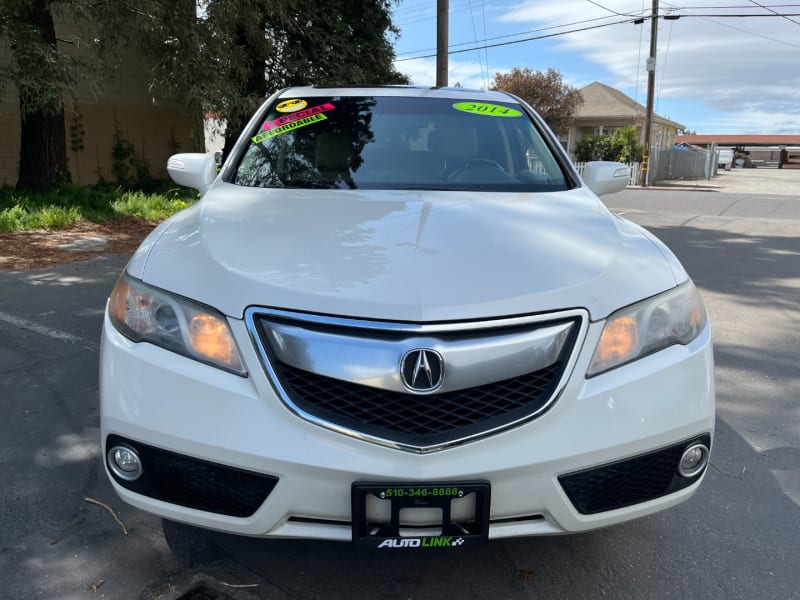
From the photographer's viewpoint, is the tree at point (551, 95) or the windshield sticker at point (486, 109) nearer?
the windshield sticker at point (486, 109)

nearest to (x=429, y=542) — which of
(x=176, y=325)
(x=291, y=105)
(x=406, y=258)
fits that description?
(x=406, y=258)

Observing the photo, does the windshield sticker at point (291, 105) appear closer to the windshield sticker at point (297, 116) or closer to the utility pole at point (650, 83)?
the windshield sticker at point (297, 116)

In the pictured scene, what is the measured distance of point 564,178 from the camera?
3.09m

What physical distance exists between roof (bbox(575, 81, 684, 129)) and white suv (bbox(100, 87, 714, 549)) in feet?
126

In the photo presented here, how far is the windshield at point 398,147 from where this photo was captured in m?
2.98

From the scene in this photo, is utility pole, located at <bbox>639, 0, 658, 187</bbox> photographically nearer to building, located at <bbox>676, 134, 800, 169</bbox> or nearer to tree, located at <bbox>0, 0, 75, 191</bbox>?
tree, located at <bbox>0, 0, 75, 191</bbox>

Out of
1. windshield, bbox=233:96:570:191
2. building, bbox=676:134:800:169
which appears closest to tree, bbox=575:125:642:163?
windshield, bbox=233:96:570:191

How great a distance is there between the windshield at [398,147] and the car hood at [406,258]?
14.7 inches

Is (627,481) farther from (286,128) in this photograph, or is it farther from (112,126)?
(112,126)

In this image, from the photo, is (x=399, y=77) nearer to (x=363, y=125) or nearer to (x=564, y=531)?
(x=363, y=125)

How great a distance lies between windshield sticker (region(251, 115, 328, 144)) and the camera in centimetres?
328

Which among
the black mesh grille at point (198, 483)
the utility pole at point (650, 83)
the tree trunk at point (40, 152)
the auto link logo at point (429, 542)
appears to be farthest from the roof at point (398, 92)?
the utility pole at point (650, 83)

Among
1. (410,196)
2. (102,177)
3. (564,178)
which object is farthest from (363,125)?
(102,177)

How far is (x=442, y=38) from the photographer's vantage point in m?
14.0
